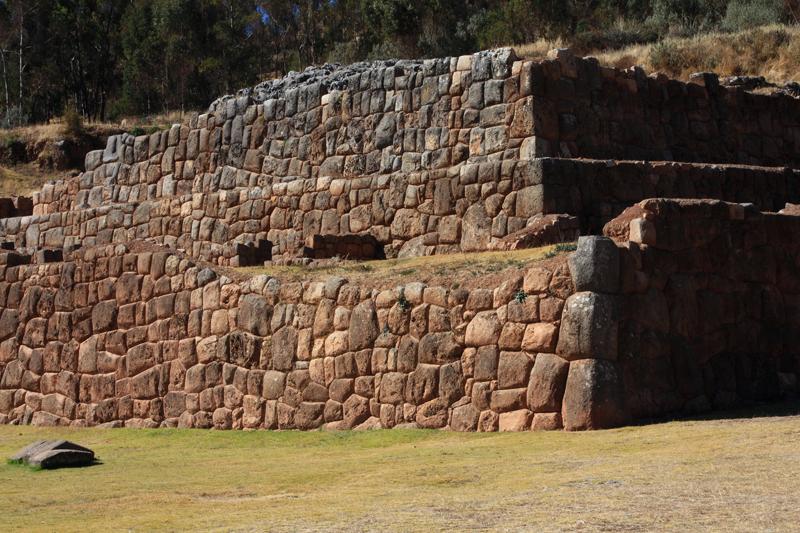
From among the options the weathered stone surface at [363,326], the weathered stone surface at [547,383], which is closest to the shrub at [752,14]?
the weathered stone surface at [363,326]

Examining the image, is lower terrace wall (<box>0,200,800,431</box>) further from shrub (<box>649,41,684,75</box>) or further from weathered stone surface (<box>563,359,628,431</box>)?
shrub (<box>649,41,684,75</box>)

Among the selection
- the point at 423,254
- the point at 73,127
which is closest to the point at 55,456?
the point at 423,254

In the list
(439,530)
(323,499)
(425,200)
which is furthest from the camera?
(425,200)

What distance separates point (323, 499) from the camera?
8.78 meters

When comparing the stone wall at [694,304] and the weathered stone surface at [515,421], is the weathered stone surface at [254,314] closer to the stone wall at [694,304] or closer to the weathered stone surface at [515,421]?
the weathered stone surface at [515,421]

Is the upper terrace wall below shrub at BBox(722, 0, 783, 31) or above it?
below

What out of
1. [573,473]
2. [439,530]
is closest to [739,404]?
[573,473]

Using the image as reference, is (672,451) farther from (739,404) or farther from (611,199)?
(611,199)

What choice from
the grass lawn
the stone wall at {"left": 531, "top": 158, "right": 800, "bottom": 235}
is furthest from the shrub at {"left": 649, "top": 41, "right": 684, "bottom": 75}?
the grass lawn

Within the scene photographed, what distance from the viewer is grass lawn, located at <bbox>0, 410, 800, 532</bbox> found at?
24.1 feet

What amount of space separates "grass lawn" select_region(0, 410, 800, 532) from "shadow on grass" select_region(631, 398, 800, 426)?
0.29 meters

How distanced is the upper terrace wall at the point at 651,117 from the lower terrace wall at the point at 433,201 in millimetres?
890

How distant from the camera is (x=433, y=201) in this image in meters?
19.2

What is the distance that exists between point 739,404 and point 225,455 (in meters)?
5.14
